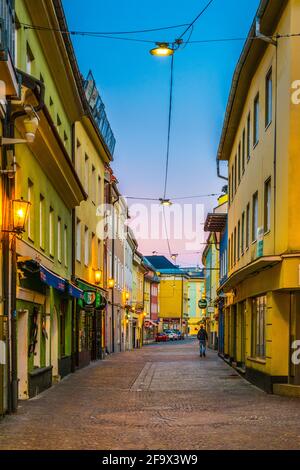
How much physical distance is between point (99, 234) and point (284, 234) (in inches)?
773

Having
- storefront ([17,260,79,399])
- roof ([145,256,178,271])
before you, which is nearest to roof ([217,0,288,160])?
storefront ([17,260,79,399])

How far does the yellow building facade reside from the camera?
1658 centimetres

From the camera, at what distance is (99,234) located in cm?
3575

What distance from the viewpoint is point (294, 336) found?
57.8 feet

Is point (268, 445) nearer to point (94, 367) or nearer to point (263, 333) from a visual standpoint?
point (263, 333)

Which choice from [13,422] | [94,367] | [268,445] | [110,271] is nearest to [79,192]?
[94,367]

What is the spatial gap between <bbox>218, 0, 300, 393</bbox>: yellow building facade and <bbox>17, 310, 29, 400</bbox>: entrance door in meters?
5.27

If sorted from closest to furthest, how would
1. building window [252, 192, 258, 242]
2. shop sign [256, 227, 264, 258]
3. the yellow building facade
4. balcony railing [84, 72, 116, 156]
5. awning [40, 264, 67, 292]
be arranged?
1. awning [40, 264, 67, 292]
2. the yellow building facade
3. shop sign [256, 227, 264, 258]
4. building window [252, 192, 258, 242]
5. balcony railing [84, 72, 116, 156]

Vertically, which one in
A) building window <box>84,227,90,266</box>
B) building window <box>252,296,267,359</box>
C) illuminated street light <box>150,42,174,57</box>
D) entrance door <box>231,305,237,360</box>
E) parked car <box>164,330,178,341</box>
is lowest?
parked car <box>164,330,178,341</box>

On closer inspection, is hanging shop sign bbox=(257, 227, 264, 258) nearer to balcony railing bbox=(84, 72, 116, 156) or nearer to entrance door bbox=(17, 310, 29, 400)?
entrance door bbox=(17, 310, 29, 400)

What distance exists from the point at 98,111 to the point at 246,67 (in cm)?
1072

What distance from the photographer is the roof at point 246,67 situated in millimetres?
17594

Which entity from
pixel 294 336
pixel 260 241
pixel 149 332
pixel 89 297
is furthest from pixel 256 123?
pixel 149 332

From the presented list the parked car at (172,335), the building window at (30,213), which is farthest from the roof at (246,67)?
the parked car at (172,335)
